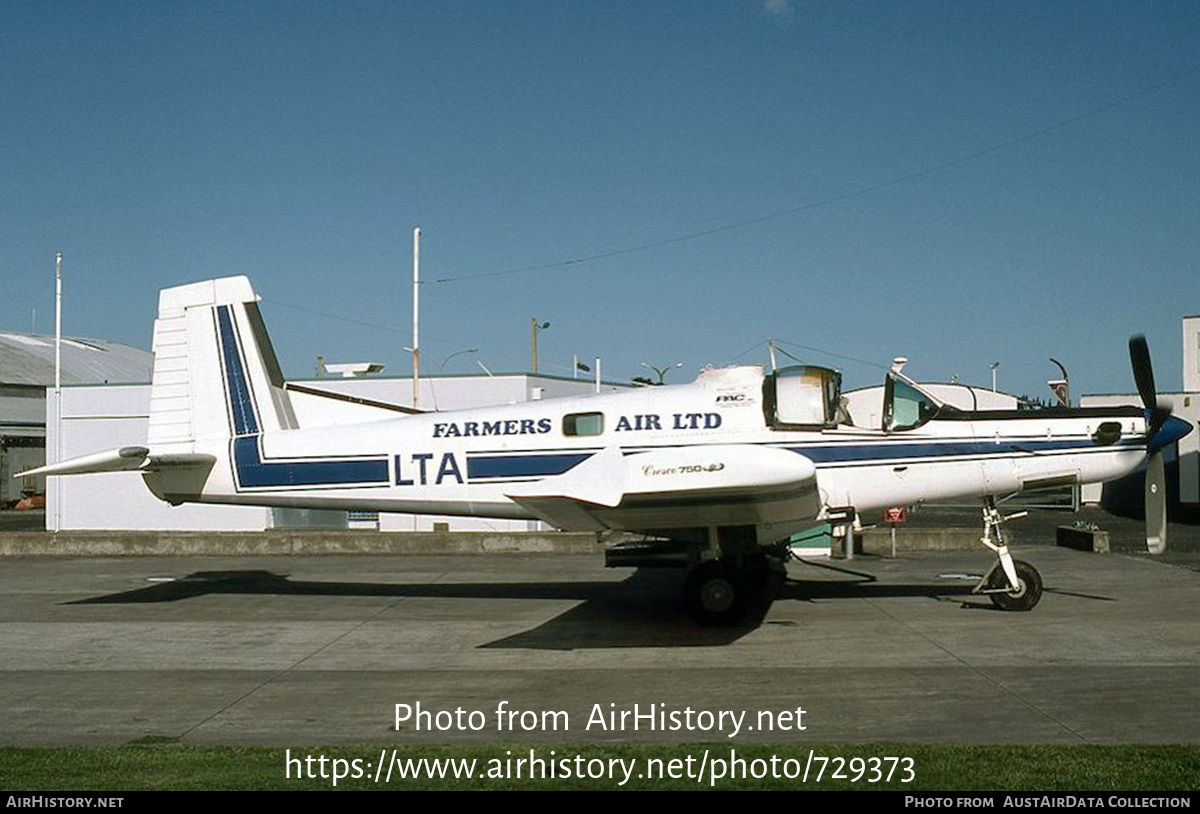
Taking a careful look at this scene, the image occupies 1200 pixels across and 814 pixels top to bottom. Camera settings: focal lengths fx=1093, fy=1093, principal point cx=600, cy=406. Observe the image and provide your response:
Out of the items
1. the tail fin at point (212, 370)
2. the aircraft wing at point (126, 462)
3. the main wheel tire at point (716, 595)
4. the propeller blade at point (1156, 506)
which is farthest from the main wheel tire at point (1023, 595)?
the aircraft wing at point (126, 462)

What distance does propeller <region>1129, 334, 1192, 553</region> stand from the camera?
13695 millimetres

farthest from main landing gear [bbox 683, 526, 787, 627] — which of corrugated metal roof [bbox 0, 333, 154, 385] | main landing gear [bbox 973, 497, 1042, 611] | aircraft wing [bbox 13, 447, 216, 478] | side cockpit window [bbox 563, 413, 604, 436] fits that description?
corrugated metal roof [bbox 0, 333, 154, 385]

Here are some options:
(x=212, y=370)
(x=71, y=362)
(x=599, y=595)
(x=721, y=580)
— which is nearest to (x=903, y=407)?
(x=721, y=580)

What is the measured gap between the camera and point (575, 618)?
14258 millimetres

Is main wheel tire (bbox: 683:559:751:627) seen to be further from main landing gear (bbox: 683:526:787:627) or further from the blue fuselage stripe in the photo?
the blue fuselage stripe

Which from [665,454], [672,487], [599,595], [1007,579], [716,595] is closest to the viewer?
[672,487]

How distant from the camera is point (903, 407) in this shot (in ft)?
46.0

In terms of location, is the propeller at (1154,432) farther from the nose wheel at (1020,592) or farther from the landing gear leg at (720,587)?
the landing gear leg at (720,587)

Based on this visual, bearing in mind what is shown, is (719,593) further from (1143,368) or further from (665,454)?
(1143,368)

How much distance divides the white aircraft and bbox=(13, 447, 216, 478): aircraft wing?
1.7 inches

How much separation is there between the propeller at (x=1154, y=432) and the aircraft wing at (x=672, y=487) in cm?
453

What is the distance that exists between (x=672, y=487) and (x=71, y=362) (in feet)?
213
